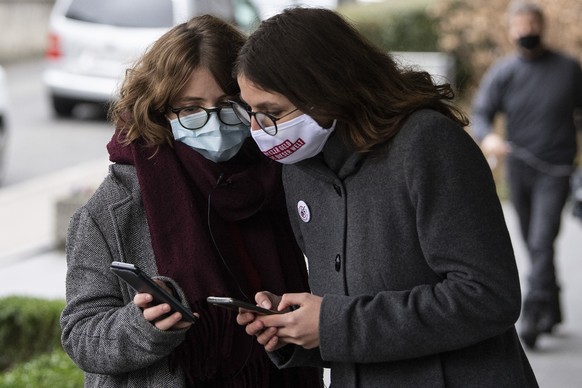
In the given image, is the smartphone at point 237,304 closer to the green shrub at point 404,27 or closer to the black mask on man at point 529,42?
the black mask on man at point 529,42

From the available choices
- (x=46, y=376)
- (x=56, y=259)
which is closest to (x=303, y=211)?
(x=46, y=376)

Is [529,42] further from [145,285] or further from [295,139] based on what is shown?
[145,285]

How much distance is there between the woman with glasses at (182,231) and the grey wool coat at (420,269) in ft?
1.00

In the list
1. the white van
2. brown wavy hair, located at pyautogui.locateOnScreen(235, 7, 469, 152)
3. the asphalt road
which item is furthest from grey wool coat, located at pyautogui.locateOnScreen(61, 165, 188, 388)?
the white van

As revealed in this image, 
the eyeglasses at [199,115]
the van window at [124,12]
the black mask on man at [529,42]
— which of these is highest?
the eyeglasses at [199,115]

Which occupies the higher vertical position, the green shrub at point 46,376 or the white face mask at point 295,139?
the white face mask at point 295,139

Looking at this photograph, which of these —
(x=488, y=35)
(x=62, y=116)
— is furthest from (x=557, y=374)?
(x=62, y=116)

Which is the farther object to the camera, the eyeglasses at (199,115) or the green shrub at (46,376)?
the green shrub at (46,376)

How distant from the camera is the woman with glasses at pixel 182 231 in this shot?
258cm

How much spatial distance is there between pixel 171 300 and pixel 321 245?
359mm

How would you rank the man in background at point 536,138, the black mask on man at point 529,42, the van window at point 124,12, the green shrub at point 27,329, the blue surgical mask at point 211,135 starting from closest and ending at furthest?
the blue surgical mask at point 211,135
the green shrub at point 27,329
the man in background at point 536,138
the black mask on man at point 529,42
the van window at point 124,12

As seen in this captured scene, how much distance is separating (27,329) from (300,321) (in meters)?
3.83

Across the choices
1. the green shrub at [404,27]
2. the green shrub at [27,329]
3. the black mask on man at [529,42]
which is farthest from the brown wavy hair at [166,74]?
the green shrub at [404,27]

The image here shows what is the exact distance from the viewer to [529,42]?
22.9ft
